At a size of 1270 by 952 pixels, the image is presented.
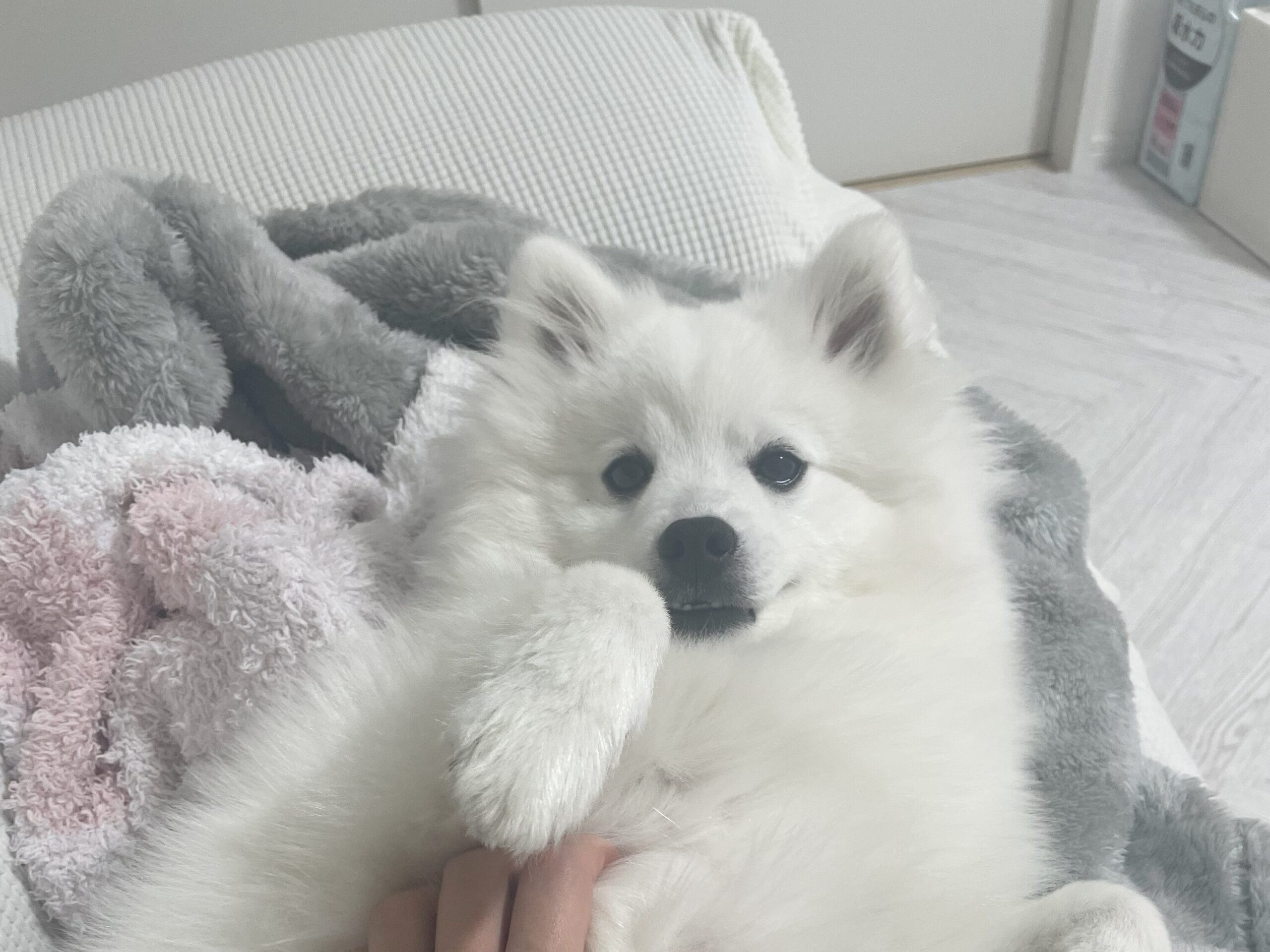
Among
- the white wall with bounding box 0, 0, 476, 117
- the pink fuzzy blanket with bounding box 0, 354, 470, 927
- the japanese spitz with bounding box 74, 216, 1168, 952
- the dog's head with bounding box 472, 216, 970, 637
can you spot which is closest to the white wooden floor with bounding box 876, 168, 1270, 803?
the japanese spitz with bounding box 74, 216, 1168, 952

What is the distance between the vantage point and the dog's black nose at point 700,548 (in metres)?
1.10

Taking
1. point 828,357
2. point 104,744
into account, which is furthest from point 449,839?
point 828,357

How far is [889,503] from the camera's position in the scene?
4.16 feet

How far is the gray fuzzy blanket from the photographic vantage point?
1391mm

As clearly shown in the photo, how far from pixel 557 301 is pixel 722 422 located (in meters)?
0.31

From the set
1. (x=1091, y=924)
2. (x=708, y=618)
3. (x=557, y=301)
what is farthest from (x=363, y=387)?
(x=1091, y=924)

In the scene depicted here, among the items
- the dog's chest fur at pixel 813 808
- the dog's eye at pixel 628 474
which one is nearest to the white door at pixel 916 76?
the dog's eye at pixel 628 474

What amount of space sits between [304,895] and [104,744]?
462 mm

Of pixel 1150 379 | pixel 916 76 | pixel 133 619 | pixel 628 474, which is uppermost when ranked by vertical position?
pixel 628 474

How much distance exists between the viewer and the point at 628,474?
1.27 metres

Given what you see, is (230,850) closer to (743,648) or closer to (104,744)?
(104,744)

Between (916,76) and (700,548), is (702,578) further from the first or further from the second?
(916,76)

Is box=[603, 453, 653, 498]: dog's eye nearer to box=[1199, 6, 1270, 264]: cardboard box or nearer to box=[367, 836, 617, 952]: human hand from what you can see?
box=[367, 836, 617, 952]: human hand

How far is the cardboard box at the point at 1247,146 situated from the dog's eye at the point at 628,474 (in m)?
3.22
